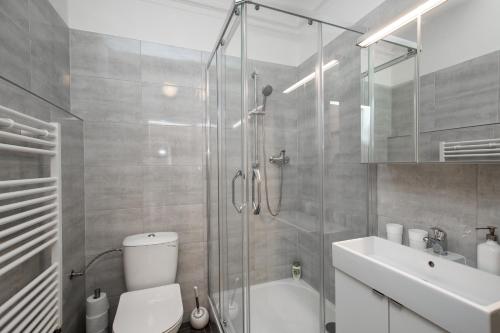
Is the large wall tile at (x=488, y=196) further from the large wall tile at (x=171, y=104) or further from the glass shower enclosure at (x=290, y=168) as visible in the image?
the large wall tile at (x=171, y=104)

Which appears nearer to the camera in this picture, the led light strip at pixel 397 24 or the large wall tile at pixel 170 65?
the led light strip at pixel 397 24

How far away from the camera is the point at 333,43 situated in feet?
4.95

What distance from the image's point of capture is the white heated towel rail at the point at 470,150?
3.01ft

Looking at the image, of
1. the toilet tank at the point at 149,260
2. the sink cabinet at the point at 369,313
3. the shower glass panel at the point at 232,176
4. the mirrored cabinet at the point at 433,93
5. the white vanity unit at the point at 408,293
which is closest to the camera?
the white vanity unit at the point at 408,293

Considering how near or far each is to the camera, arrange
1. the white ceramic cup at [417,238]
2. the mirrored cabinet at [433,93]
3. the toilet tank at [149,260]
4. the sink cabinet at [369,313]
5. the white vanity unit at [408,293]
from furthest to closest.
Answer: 1. the toilet tank at [149,260]
2. the white ceramic cup at [417,238]
3. the mirrored cabinet at [433,93]
4. the sink cabinet at [369,313]
5. the white vanity unit at [408,293]

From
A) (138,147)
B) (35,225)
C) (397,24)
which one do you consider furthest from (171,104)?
(397,24)

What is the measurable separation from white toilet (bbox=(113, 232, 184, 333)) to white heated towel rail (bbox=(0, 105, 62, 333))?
1.35ft

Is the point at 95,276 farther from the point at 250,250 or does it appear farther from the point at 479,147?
the point at 479,147

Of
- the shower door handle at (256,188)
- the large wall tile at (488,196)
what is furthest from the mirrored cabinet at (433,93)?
the shower door handle at (256,188)

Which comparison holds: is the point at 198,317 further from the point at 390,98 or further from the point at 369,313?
the point at 390,98

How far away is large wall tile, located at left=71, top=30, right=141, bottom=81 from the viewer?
1.78 meters

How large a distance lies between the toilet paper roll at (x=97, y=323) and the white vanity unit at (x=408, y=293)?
1.63m

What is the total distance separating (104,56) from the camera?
6.05ft

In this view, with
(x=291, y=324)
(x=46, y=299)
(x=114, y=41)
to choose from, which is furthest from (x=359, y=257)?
(x=114, y=41)
